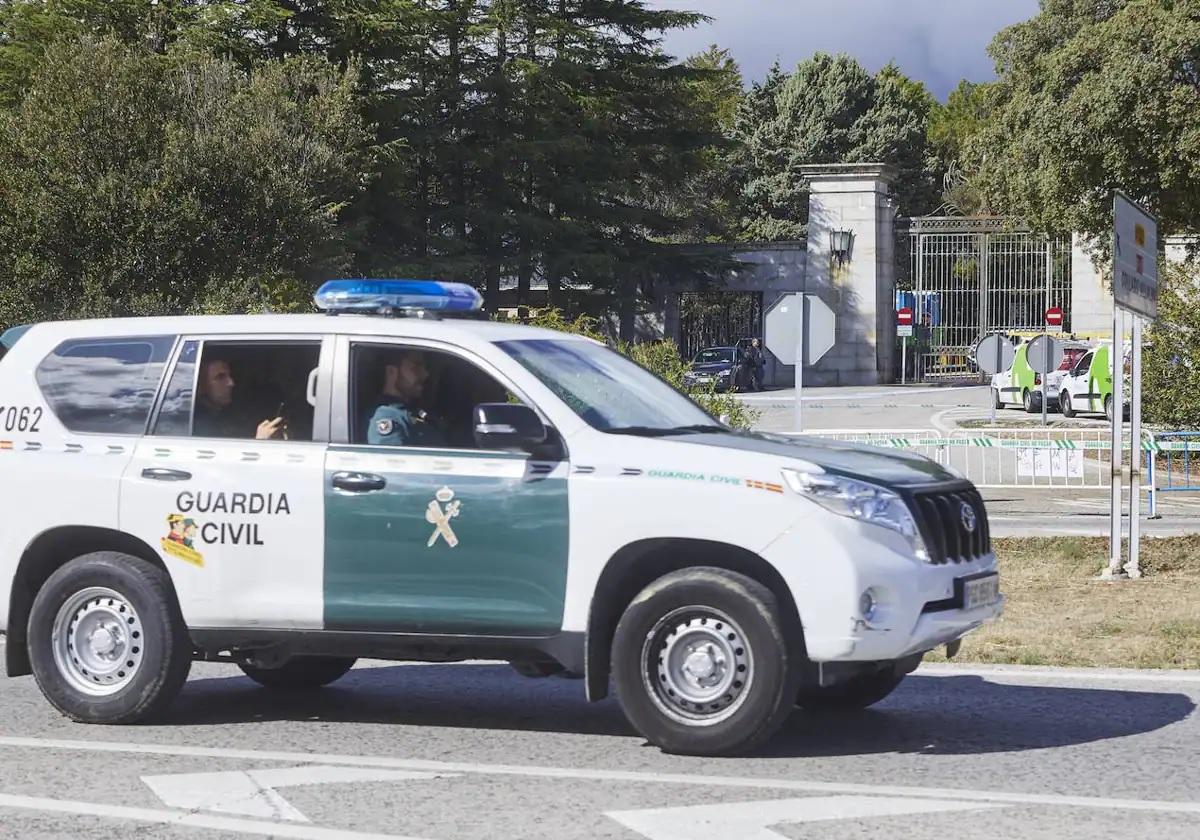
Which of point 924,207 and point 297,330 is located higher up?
point 924,207

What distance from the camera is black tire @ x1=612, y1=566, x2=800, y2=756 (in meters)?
7.21

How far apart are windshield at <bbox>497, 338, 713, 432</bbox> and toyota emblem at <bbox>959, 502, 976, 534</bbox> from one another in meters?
1.31

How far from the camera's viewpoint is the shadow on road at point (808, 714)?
784 cm

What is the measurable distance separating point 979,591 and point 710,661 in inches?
47.7

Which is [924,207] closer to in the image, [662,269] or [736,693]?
[662,269]

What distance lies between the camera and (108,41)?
3378cm

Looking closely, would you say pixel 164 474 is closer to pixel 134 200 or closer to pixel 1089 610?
pixel 1089 610

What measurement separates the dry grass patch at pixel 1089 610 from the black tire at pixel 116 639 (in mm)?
4418

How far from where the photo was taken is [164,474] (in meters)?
8.20

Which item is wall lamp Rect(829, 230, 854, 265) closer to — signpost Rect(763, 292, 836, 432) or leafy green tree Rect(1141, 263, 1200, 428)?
signpost Rect(763, 292, 836, 432)

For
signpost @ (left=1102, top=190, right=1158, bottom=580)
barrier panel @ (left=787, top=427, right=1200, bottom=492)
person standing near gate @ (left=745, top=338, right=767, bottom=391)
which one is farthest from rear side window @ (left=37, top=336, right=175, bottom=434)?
person standing near gate @ (left=745, top=338, right=767, bottom=391)

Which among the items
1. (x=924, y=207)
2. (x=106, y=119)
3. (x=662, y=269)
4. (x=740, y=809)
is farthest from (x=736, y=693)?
(x=924, y=207)

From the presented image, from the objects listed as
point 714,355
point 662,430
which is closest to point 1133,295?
point 662,430

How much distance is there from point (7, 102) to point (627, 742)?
4676cm
